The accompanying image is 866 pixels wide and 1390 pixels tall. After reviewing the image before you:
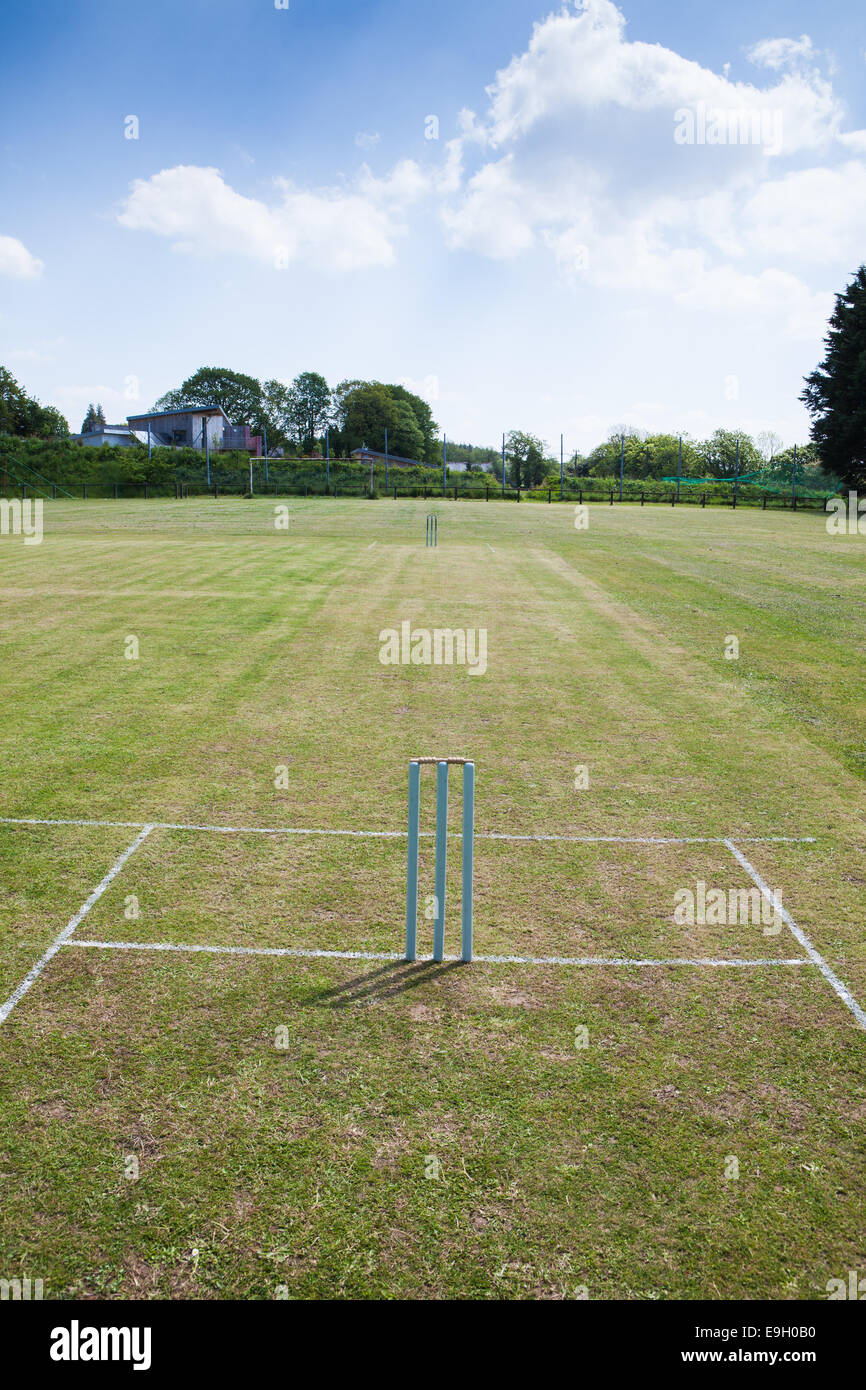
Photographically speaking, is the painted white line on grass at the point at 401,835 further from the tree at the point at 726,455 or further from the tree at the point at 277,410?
the tree at the point at 277,410

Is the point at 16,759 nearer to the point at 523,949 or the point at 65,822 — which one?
the point at 65,822

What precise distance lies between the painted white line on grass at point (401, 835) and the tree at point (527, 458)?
94.5 m

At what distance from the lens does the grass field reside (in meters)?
4.82

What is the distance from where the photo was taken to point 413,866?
7082 mm

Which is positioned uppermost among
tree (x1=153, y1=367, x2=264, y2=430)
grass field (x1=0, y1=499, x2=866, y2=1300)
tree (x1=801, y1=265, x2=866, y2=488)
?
tree (x1=153, y1=367, x2=264, y2=430)

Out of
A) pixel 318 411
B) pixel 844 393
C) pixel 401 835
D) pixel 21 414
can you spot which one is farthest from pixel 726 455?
pixel 401 835

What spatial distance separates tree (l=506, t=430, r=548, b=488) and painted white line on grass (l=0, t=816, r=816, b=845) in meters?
94.5

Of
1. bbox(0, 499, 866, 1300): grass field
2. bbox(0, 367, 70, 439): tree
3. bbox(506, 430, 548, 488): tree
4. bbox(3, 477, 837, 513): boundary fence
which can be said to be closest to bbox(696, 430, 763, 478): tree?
bbox(506, 430, 548, 488): tree

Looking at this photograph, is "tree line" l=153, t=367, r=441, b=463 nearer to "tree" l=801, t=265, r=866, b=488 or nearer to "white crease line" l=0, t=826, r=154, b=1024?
"tree" l=801, t=265, r=866, b=488

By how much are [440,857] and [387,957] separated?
1118 mm

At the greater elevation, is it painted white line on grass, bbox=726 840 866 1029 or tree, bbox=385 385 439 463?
tree, bbox=385 385 439 463

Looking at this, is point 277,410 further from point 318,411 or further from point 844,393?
point 844,393

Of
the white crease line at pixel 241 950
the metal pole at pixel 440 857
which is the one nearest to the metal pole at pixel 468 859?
the metal pole at pixel 440 857

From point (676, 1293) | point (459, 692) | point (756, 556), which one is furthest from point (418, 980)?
point (756, 556)
